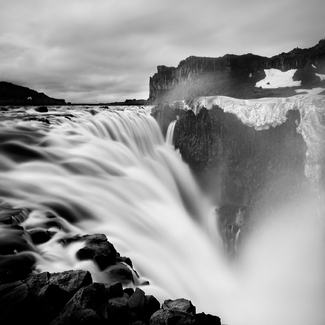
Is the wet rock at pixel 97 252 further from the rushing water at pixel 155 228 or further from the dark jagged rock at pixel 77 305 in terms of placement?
the dark jagged rock at pixel 77 305

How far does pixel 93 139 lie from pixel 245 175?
6466 mm

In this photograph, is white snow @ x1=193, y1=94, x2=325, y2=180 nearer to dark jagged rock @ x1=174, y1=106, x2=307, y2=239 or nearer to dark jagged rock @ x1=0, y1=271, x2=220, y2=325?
dark jagged rock @ x1=174, y1=106, x2=307, y2=239

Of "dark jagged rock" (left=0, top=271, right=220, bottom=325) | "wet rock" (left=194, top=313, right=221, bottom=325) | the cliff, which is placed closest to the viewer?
"dark jagged rock" (left=0, top=271, right=220, bottom=325)

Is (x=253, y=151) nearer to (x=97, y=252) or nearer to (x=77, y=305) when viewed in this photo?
(x=97, y=252)

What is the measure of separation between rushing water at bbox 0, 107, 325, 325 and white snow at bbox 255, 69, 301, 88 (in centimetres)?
5566

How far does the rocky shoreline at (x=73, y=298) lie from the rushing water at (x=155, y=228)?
0.29m

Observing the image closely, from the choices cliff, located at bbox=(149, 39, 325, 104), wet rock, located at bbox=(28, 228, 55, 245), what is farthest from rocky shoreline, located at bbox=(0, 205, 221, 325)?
cliff, located at bbox=(149, 39, 325, 104)

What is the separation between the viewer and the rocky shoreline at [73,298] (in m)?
2.24

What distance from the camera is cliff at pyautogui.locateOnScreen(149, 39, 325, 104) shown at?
183 feet

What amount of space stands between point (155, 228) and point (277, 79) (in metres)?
68.6

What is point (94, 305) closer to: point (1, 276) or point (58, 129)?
point (1, 276)

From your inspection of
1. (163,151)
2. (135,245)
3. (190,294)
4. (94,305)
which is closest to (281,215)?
(190,294)

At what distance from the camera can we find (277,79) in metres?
Answer: 63.1

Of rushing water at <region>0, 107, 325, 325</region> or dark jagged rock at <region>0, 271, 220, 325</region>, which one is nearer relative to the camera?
dark jagged rock at <region>0, 271, 220, 325</region>
